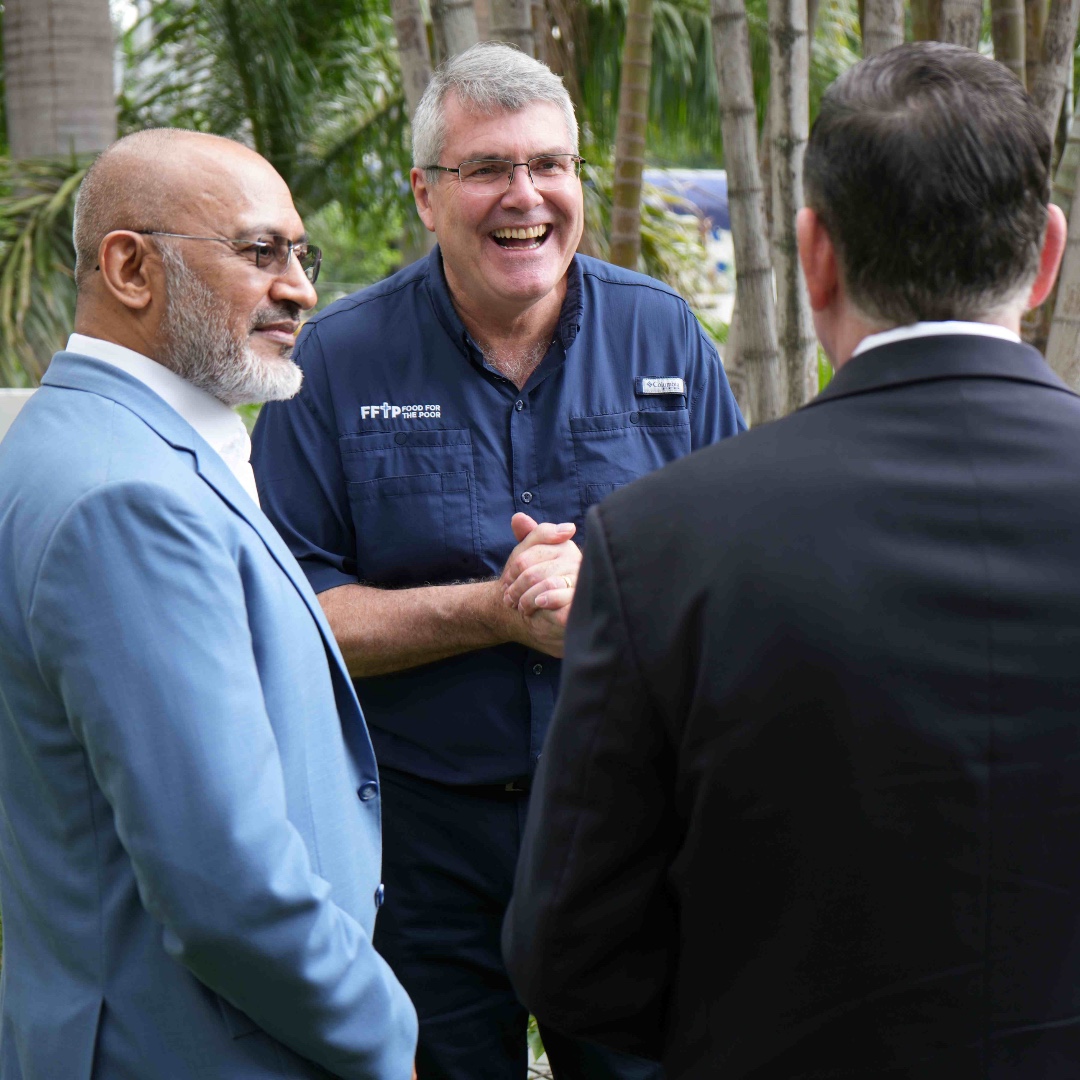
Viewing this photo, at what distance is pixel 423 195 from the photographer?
2.43m

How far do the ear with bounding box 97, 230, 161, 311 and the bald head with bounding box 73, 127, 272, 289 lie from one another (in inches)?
0.6

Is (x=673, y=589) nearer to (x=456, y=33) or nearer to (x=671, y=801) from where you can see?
(x=671, y=801)

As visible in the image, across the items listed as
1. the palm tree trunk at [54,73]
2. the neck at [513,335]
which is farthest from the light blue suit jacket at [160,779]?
the palm tree trunk at [54,73]

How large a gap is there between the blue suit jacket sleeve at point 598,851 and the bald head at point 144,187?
0.82m

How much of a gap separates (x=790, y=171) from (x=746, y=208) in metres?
0.23

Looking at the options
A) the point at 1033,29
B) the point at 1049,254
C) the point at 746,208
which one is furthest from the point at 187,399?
the point at 1033,29

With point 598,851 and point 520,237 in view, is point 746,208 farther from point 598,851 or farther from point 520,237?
point 598,851

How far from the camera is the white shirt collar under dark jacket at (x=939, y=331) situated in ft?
3.76

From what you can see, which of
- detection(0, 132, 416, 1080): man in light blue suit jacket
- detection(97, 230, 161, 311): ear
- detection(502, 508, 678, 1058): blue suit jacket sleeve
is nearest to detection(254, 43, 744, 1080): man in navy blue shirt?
detection(0, 132, 416, 1080): man in light blue suit jacket

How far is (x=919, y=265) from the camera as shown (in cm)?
113

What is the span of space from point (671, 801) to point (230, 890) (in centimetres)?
52

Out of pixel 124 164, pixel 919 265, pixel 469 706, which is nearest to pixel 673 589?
pixel 919 265

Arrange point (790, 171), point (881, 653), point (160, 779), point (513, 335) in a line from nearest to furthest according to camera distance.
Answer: point (881, 653), point (160, 779), point (513, 335), point (790, 171)

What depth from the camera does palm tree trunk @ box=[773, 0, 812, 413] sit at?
3.05m
